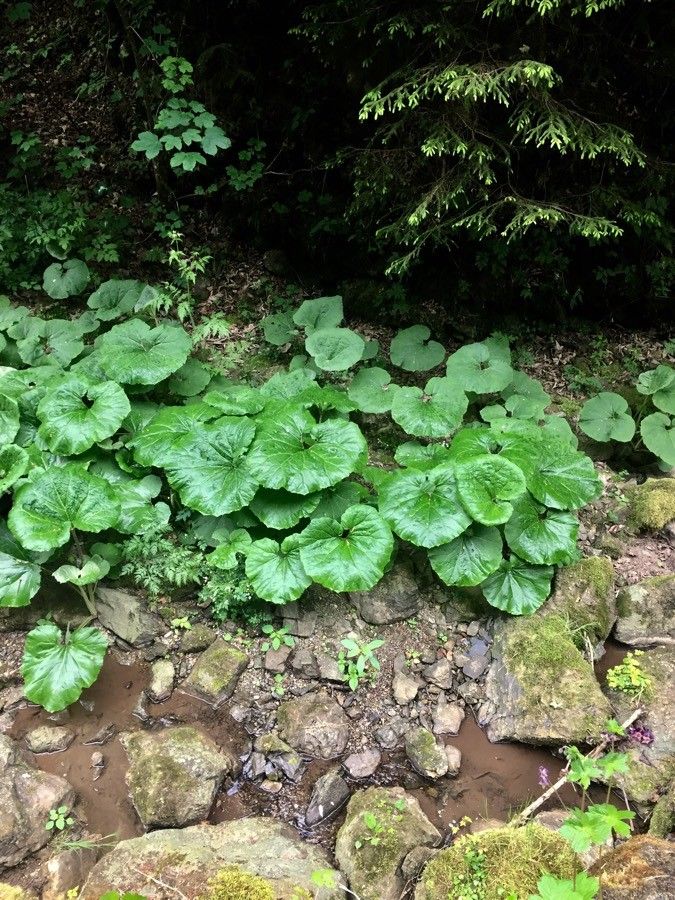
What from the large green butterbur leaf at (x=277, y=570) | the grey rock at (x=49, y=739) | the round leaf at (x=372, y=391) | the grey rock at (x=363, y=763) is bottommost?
the grey rock at (x=363, y=763)

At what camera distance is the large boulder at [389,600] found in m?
3.43

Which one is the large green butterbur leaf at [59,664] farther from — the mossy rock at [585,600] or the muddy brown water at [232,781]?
the mossy rock at [585,600]

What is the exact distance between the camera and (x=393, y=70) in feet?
12.5

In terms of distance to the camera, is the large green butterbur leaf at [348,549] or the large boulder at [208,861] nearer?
the large boulder at [208,861]

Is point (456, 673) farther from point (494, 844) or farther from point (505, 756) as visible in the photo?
point (494, 844)

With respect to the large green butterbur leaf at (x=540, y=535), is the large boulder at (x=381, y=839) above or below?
below

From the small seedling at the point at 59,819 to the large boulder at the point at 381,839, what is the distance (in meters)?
1.24

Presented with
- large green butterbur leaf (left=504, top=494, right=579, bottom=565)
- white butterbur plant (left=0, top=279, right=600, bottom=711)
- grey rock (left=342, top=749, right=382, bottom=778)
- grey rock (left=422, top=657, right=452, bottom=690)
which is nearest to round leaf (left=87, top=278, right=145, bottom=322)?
white butterbur plant (left=0, top=279, right=600, bottom=711)

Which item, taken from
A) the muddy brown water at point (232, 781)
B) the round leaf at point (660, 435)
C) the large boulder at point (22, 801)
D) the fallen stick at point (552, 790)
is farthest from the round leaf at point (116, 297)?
the fallen stick at point (552, 790)

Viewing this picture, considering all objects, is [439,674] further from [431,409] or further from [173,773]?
[431,409]

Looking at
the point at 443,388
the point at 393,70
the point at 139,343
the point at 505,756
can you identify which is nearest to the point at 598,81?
the point at 393,70

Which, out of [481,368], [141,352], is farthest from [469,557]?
[141,352]

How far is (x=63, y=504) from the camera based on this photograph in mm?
3066

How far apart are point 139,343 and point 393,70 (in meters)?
2.57
